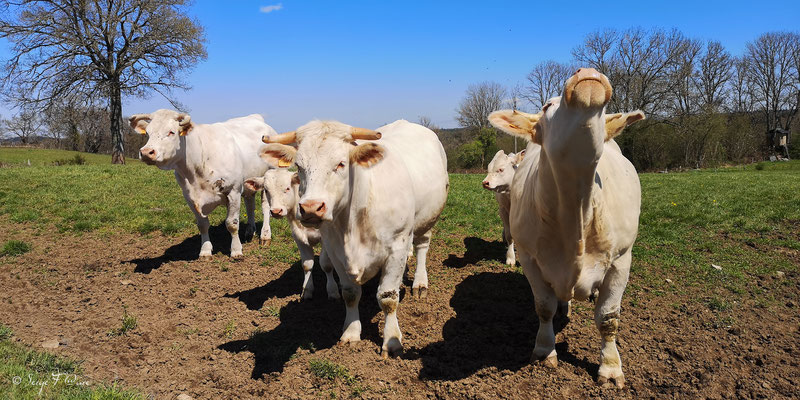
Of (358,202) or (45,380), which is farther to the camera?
(358,202)

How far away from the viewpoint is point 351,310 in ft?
15.8

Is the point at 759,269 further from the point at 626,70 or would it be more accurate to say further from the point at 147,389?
the point at 626,70

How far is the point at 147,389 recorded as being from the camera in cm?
390

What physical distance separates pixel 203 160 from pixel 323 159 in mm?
5241

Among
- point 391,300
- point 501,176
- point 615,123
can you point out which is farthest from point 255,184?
point 615,123

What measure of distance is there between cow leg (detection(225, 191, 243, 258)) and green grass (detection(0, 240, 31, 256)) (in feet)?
12.3

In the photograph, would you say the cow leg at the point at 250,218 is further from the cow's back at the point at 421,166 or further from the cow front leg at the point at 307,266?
the cow's back at the point at 421,166

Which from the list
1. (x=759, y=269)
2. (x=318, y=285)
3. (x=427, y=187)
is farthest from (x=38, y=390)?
(x=759, y=269)

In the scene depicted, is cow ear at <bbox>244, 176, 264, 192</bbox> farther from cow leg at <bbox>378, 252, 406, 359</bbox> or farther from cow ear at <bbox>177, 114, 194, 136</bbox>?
cow leg at <bbox>378, 252, 406, 359</bbox>

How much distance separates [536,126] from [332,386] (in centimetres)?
282

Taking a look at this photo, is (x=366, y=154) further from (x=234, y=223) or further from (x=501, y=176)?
(x=234, y=223)

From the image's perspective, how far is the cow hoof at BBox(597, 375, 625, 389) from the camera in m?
3.85

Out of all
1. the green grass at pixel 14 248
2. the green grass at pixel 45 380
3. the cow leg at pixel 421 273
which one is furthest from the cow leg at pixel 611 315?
the green grass at pixel 14 248

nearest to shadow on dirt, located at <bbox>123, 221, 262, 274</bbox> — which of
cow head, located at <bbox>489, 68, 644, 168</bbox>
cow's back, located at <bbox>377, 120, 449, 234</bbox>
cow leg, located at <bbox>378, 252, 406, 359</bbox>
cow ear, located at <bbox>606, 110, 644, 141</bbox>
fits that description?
cow's back, located at <bbox>377, 120, 449, 234</bbox>
